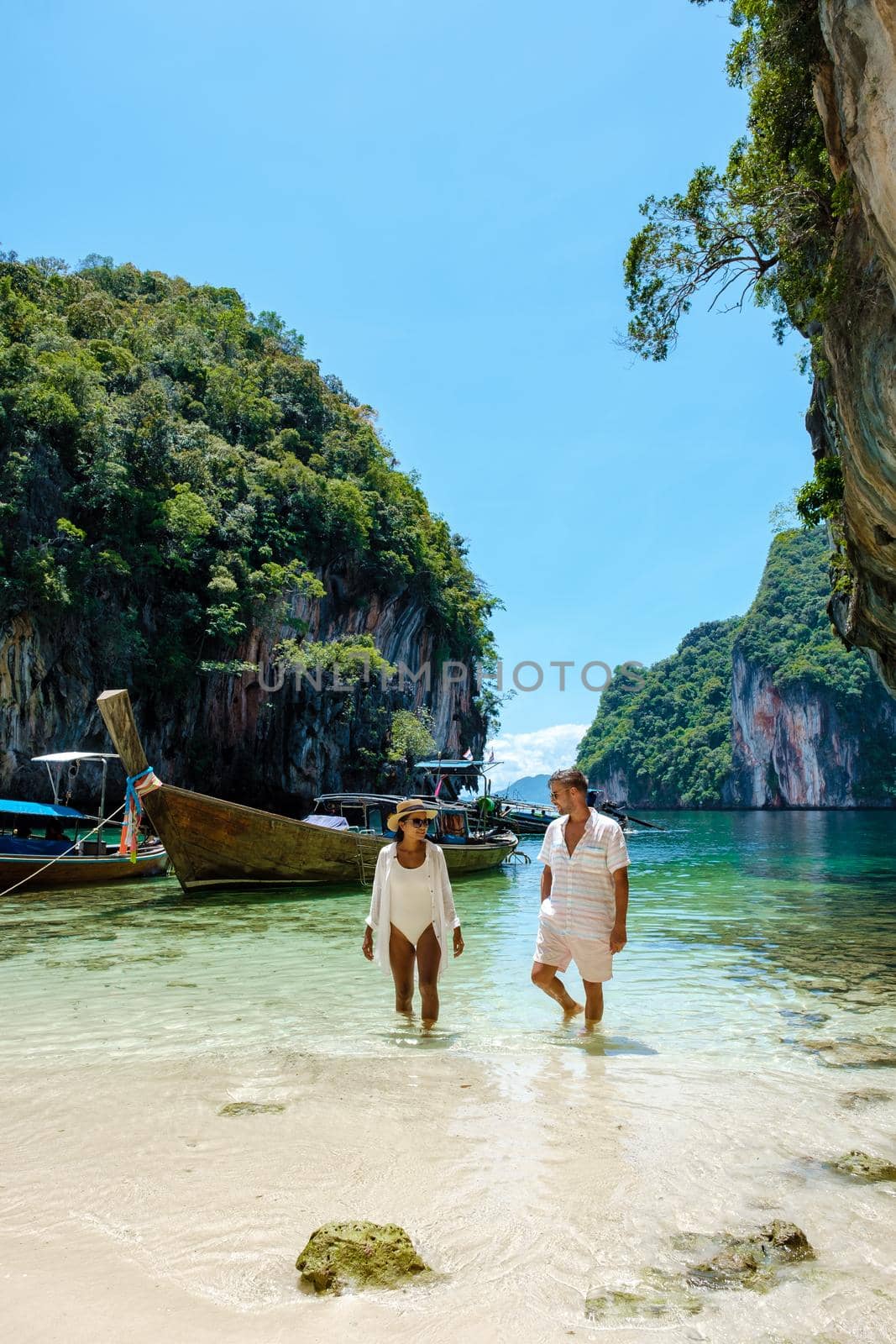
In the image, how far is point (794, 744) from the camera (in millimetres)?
72938

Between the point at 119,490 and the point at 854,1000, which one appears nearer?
the point at 854,1000

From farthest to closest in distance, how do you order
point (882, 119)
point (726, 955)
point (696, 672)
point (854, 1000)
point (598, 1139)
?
point (696, 672) < point (726, 955) < point (882, 119) < point (854, 1000) < point (598, 1139)

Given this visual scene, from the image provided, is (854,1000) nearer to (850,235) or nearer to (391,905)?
(391,905)

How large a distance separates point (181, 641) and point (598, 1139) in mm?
22931

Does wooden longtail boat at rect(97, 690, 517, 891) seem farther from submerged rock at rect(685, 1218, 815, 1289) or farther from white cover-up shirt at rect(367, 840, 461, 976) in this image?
submerged rock at rect(685, 1218, 815, 1289)

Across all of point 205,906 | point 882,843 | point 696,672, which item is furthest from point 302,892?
point 696,672

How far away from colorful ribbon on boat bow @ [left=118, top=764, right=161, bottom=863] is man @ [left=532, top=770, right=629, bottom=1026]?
26.8 feet

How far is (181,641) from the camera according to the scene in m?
24.3

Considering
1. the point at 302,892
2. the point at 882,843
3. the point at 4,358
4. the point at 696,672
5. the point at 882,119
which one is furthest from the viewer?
the point at 696,672

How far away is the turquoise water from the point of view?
15.6 ft

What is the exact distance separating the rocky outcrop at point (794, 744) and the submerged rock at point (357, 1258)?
74599 millimetres

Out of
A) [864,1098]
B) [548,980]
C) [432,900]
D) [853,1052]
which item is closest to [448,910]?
[432,900]

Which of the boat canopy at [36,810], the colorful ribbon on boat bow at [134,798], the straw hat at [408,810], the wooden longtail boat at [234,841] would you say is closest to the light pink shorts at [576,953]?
the straw hat at [408,810]

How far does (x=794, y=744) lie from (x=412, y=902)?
74.8 metres
